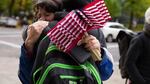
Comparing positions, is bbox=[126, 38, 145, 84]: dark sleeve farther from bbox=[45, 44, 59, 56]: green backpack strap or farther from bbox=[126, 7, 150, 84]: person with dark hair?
bbox=[45, 44, 59, 56]: green backpack strap

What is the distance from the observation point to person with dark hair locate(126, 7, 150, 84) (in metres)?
4.27

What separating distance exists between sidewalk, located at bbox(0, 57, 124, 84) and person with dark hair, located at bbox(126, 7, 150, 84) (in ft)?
22.9

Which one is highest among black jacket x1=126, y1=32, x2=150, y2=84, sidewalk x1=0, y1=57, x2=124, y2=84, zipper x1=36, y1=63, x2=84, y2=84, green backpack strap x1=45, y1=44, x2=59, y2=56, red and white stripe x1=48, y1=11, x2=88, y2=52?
red and white stripe x1=48, y1=11, x2=88, y2=52

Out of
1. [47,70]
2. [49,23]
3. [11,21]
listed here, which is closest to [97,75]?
[47,70]

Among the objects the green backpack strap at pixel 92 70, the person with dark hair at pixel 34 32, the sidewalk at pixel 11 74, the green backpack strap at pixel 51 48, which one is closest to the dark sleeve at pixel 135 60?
the person with dark hair at pixel 34 32

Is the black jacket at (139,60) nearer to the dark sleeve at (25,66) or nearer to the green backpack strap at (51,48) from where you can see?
the dark sleeve at (25,66)

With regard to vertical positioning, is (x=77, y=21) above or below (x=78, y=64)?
above

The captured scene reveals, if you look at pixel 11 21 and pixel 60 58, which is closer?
pixel 60 58

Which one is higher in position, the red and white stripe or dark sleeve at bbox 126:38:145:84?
the red and white stripe

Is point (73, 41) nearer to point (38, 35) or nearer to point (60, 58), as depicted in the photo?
point (60, 58)

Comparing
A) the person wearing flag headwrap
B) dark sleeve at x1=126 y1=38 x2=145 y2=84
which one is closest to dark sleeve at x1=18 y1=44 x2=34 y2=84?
the person wearing flag headwrap

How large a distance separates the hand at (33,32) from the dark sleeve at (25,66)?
0.19 ft

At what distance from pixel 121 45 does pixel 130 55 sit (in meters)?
0.59

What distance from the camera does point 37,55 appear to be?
9.64 ft
